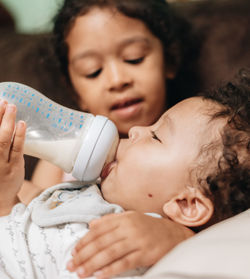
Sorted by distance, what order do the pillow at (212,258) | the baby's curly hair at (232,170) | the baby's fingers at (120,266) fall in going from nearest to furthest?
the pillow at (212,258)
the baby's fingers at (120,266)
the baby's curly hair at (232,170)

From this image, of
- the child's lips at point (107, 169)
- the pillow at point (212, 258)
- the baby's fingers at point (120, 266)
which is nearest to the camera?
the pillow at point (212, 258)

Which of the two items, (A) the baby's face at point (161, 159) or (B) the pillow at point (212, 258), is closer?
(B) the pillow at point (212, 258)

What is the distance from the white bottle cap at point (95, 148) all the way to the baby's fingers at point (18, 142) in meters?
0.13

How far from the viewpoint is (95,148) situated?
829 millimetres

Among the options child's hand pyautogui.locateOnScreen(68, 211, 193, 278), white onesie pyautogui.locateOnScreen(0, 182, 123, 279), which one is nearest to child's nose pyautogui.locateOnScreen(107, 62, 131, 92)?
white onesie pyautogui.locateOnScreen(0, 182, 123, 279)

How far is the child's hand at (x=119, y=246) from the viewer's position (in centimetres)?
66

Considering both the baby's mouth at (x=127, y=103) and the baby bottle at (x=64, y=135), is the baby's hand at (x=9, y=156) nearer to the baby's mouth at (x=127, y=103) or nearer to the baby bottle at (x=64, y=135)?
the baby bottle at (x=64, y=135)

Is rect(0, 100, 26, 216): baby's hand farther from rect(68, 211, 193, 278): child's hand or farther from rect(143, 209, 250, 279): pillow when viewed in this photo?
rect(143, 209, 250, 279): pillow

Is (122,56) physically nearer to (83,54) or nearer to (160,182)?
(83,54)

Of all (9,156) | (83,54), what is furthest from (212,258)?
(83,54)

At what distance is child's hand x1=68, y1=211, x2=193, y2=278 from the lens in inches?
26.1

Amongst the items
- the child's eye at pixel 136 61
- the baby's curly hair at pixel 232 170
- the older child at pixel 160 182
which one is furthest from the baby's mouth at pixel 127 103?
the baby's curly hair at pixel 232 170

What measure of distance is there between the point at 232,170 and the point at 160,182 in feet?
0.54

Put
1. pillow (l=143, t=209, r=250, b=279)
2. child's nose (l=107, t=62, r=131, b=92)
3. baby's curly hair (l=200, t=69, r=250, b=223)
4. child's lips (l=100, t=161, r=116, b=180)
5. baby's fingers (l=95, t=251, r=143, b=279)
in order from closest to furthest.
A: pillow (l=143, t=209, r=250, b=279) → baby's fingers (l=95, t=251, r=143, b=279) → baby's curly hair (l=200, t=69, r=250, b=223) → child's lips (l=100, t=161, r=116, b=180) → child's nose (l=107, t=62, r=131, b=92)
